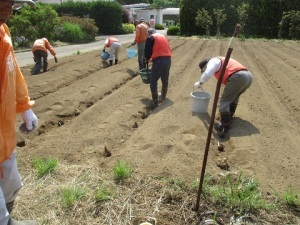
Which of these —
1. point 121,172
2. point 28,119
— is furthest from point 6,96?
point 121,172

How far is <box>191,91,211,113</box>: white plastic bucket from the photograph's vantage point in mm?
5824

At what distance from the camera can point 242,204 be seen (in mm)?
3336

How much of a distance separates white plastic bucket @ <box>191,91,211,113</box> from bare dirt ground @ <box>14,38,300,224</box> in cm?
14

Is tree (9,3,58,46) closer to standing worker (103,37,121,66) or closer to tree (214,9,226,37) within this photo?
standing worker (103,37,121,66)

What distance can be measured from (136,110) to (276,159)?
2.99 meters

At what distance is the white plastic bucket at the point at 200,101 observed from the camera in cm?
582

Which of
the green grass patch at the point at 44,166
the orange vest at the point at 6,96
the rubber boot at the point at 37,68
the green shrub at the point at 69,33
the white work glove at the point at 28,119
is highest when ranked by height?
the orange vest at the point at 6,96

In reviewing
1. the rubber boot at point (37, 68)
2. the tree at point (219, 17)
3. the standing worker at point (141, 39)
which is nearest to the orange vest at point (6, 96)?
the standing worker at point (141, 39)

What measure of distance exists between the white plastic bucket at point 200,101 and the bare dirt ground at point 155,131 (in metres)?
0.14

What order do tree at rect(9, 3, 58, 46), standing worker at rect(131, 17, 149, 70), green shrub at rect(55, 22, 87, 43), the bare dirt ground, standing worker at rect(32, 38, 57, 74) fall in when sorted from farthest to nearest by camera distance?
green shrub at rect(55, 22, 87, 43) → tree at rect(9, 3, 58, 46) → standing worker at rect(32, 38, 57, 74) → standing worker at rect(131, 17, 149, 70) → the bare dirt ground

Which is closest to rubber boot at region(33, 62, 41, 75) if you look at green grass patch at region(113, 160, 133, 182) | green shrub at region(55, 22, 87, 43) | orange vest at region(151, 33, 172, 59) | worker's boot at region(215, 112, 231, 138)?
orange vest at region(151, 33, 172, 59)

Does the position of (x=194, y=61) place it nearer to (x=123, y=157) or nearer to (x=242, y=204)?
(x=123, y=157)

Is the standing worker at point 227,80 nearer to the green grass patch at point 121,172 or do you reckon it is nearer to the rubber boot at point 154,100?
the rubber boot at point 154,100

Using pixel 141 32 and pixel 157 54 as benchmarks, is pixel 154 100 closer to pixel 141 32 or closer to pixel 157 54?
pixel 157 54
